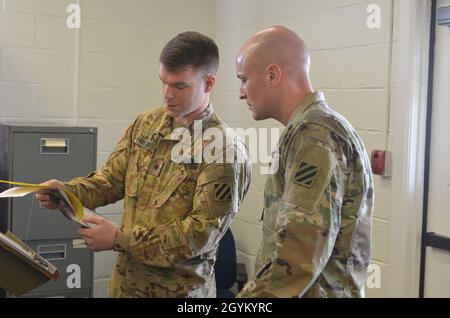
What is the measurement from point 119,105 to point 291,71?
265 cm

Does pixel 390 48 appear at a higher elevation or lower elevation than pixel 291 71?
higher

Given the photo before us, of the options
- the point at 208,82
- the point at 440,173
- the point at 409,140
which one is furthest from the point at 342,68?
the point at 208,82

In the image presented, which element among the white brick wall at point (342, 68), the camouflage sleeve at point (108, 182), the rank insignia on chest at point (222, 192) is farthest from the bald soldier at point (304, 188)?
the white brick wall at point (342, 68)

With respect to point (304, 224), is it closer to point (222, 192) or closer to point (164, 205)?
point (222, 192)

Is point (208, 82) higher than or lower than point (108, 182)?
higher

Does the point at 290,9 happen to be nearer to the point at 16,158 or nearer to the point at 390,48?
the point at 390,48

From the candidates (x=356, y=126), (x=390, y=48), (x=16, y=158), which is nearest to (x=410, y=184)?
(x=356, y=126)

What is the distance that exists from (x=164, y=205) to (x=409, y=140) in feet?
4.46

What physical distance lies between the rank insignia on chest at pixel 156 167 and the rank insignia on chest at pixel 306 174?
2.47 feet

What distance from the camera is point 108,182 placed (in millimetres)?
2217

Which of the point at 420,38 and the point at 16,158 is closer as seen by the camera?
the point at 420,38

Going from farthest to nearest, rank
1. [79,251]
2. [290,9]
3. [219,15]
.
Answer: [219,15] → [290,9] → [79,251]

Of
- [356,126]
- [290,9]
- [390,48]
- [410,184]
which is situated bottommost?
[410,184]
